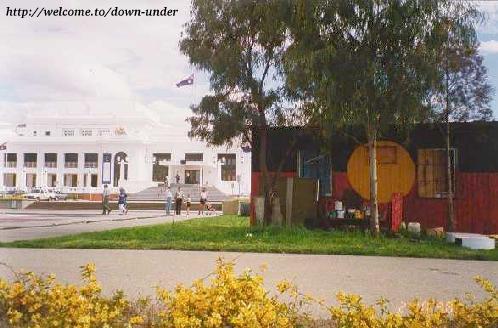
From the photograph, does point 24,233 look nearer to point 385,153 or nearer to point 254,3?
point 254,3

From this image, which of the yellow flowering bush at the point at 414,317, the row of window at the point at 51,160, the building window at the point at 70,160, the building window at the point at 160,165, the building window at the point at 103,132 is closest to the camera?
the yellow flowering bush at the point at 414,317

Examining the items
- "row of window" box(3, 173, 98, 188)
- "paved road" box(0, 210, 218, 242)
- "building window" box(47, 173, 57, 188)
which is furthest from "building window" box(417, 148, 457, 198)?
"building window" box(47, 173, 57, 188)

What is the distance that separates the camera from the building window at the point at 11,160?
8168cm

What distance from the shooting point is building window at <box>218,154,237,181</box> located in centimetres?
7494

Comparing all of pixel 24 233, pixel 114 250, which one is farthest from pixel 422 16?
pixel 24 233

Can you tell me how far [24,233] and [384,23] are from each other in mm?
11406

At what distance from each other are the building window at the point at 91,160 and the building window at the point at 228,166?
20.2 m

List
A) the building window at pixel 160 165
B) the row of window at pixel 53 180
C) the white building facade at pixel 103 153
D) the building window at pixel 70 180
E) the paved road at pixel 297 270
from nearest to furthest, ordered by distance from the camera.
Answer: the paved road at pixel 297 270 → the white building facade at pixel 103 153 → the building window at pixel 160 165 → the row of window at pixel 53 180 → the building window at pixel 70 180

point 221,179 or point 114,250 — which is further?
point 221,179

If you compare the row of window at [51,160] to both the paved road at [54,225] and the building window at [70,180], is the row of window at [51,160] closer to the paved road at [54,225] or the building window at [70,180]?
the building window at [70,180]

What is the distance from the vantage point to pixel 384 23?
12719 millimetres

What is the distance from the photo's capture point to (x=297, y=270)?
28.2 ft

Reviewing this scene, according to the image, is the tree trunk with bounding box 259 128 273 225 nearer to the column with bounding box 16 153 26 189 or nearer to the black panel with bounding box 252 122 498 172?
the black panel with bounding box 252 122 498 172

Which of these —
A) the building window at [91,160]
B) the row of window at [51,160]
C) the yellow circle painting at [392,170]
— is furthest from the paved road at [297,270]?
the row of window at [51,160]
